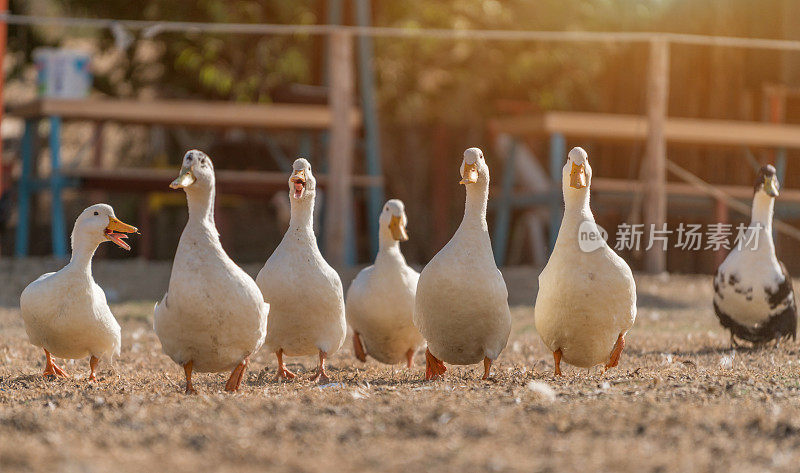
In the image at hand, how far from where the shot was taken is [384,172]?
14.4m

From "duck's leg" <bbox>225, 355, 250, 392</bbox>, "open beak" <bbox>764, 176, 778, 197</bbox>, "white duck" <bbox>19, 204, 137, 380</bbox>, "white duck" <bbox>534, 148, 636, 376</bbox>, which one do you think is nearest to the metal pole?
"open beak" <bbox>764, 176, 778, 197</bbox>

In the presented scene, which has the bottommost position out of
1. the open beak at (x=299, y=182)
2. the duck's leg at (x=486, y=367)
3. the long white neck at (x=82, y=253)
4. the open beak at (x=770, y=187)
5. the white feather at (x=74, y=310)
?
the duck's leg at (x=486, y=367)

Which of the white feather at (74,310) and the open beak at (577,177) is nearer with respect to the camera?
the open beak at (577,177)

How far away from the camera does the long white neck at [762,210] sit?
6.27m

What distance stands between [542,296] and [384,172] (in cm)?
976

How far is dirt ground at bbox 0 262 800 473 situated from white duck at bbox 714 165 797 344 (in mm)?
853

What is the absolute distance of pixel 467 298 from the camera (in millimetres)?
4605

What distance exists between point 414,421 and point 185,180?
1.47 meters

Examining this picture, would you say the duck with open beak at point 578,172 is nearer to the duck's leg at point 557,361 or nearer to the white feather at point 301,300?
the duck's leg at point 557,361

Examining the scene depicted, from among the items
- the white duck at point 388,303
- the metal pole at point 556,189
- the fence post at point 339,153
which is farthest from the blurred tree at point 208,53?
the white duck at point 388,303

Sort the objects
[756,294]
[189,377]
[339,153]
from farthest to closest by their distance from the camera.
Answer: [339,153] < [756,294] < [189,377]

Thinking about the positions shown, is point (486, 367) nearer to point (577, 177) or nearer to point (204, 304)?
point (577, 177)

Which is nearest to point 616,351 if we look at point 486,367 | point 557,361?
point 557,361

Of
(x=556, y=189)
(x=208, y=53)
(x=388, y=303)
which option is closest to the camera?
(x=388, y=303)
